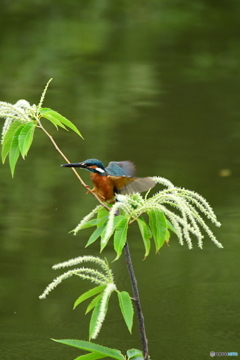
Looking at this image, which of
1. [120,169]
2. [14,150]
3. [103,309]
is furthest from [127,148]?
[103,309]

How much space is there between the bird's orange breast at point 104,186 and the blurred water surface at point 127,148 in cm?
79

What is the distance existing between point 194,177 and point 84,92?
0.51 metres

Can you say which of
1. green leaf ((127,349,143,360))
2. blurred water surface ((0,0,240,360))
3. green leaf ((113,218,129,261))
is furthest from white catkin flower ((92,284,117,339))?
blurred water surface ((0,0,240,360))

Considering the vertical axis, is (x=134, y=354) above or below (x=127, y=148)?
below

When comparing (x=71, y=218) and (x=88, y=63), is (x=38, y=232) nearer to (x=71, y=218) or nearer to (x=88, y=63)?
(x=71, y=218)

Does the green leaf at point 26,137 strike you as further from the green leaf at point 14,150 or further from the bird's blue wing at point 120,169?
the bird's blue wing at point 120,169

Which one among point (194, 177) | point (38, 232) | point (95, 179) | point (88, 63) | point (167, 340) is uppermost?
point (88, 63)

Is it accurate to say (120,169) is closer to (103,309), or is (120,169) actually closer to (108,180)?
(108,180)

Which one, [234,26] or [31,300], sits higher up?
[234,26]

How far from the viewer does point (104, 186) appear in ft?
2.36

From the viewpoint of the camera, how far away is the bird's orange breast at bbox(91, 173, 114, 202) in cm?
71

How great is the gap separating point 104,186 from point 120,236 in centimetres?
16

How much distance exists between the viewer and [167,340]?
1.44m

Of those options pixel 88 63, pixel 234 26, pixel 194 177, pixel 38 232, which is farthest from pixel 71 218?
pixel 234 26
